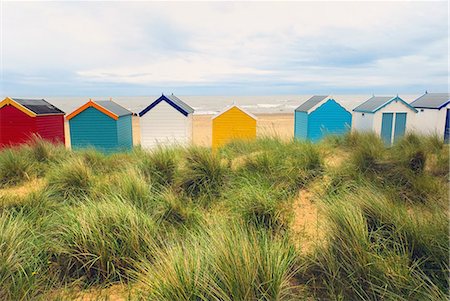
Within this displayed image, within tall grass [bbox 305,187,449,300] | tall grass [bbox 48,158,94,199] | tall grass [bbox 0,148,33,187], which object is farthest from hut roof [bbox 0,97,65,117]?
tall grass [bbox 305,187,449,300]

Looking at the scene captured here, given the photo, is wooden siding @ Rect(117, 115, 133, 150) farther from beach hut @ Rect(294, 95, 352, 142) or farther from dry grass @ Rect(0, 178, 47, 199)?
beach hut @ Rect(294, 95, 352, 142)

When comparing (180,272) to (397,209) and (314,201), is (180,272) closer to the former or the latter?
(397,209)

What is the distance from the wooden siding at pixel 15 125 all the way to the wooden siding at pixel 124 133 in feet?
9.12

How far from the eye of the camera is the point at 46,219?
4273 mm

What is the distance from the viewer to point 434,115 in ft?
43.8

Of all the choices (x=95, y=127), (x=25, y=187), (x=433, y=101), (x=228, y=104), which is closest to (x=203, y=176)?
(x=25, y=187)

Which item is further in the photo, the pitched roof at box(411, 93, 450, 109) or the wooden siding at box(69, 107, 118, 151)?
the pitched roof at box(411, 93, 450, 109)

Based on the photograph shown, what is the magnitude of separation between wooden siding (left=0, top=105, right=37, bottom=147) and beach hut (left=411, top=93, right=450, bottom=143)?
15.0 meters

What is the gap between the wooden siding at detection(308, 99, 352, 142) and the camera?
12469 mm

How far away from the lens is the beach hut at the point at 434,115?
1311cm

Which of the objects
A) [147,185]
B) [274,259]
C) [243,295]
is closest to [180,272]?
[243,295]

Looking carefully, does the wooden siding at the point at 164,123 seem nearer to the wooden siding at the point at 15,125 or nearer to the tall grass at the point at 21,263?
the wooden siding at the point at 15,125

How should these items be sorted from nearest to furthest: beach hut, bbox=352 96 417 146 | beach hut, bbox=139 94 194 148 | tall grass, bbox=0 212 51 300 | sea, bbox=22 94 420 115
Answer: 1. tall grass, bbox=0 212 51 300
2. beach hut, bbox=139 94 194 148
3. beach hut, bbox=352 96 417 146
4. sea, bbox=22 94 420 115

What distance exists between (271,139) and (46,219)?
5819mm
